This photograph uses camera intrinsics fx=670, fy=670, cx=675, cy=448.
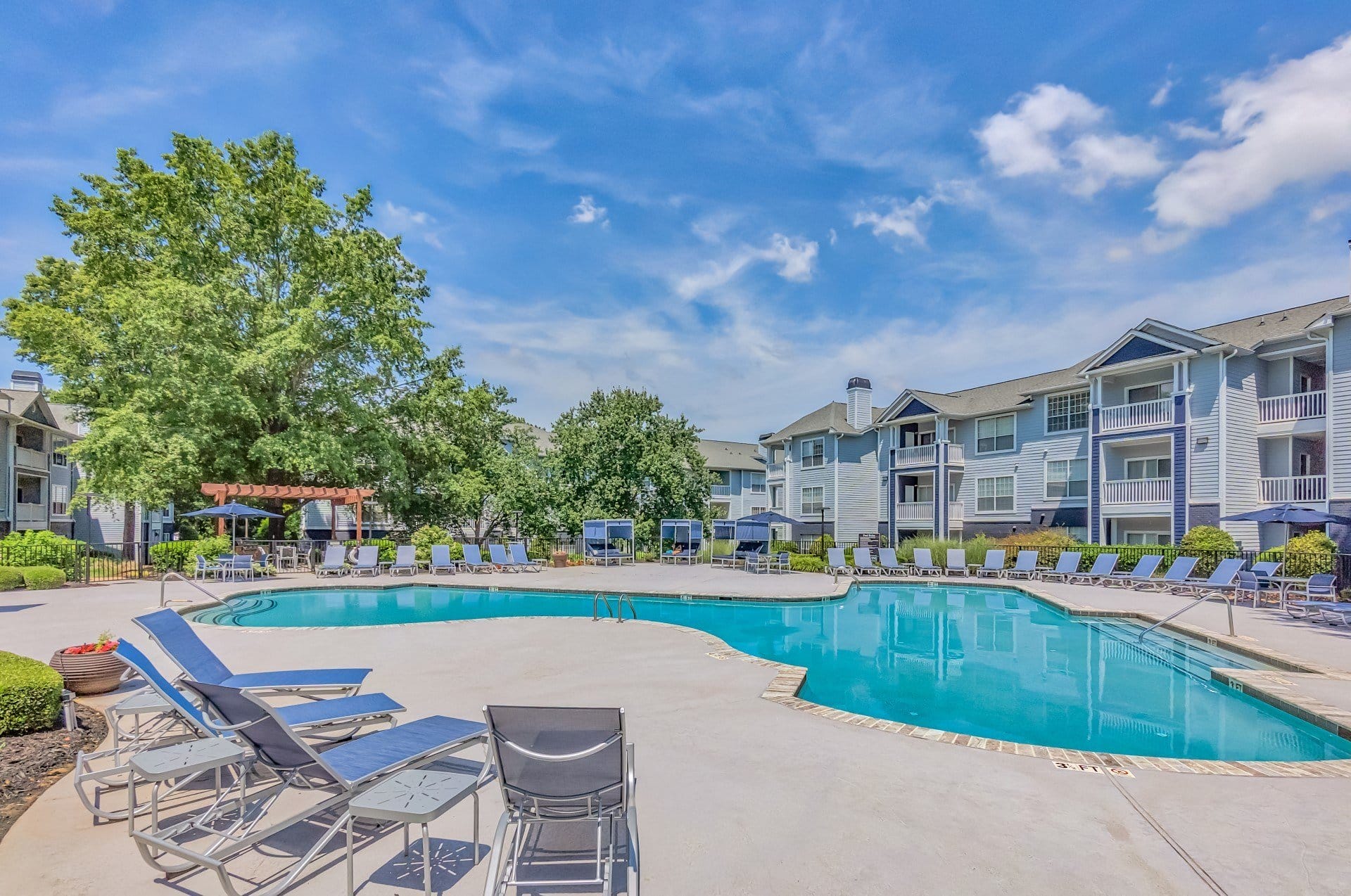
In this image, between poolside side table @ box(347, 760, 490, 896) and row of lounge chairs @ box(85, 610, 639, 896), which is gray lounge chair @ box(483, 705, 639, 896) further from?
poolside side table @ box(347, 760, 490, 896)

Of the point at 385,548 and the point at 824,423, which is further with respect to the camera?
the point at 824,423

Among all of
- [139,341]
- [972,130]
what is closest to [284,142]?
[139,341]

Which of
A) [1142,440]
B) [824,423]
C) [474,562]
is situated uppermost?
[824,423]

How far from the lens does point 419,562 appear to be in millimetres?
22219

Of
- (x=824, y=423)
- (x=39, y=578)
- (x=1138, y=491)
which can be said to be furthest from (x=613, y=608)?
(x=824, y=423)

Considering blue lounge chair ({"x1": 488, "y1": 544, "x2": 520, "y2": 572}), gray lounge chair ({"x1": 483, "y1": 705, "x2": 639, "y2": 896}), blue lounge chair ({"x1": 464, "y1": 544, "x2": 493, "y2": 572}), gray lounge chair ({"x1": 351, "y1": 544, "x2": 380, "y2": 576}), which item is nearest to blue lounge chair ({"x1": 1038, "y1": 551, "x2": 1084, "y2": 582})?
blue lounge chair ({"x1": 488, "y1": 544, "x2": 520, "y2": 572})

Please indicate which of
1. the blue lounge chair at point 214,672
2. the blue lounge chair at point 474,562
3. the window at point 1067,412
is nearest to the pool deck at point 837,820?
the blue lounge chair at point 214,672

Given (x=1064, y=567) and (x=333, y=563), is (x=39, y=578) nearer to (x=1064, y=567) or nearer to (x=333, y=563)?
(x=333, y=563)

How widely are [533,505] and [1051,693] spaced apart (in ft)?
70.3

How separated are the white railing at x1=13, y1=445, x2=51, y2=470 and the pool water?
21.1 m

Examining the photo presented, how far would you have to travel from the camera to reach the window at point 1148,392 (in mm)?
22222

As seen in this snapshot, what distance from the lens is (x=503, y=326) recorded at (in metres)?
25.9

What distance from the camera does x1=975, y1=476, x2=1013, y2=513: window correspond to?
26922 millimetres

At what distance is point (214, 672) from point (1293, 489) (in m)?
25.5
